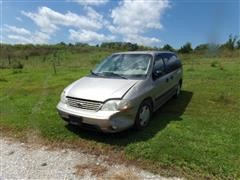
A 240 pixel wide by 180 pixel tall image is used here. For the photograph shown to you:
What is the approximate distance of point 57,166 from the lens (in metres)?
3.40

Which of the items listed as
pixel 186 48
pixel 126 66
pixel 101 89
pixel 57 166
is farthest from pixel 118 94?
pixel 186 48

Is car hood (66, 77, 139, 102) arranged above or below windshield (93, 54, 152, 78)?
below

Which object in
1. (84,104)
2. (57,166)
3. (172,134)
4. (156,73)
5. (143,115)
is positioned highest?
(156,73)

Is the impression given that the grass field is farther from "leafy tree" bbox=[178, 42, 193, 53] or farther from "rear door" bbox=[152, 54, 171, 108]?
"leafy tree" bbox=[178, 42, 193, 53]

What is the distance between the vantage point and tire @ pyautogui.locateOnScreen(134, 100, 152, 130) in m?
4.28

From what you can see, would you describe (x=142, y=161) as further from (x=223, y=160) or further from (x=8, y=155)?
(x=8, y=155)

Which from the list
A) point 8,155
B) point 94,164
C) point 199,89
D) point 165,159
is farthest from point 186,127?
point 199,89

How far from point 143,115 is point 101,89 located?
1024 millimetres

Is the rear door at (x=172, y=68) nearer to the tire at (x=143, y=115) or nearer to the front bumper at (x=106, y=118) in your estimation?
the tire at (x=143, y=115)

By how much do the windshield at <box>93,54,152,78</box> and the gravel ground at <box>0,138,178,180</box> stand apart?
1.90 meters

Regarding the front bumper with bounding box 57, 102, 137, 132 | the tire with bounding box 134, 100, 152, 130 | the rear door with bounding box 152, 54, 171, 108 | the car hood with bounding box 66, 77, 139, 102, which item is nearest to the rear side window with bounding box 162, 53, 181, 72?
the rear door with bounding box 152, 54, 171, 108

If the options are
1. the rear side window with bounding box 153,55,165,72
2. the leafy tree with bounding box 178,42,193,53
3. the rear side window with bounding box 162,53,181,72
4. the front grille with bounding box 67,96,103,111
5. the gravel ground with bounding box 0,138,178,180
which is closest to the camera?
the gravel ground with bounding box 0,138,178,180

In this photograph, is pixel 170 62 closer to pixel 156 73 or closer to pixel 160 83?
pixel 160 83

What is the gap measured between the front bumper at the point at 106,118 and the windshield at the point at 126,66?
39.6 inches
